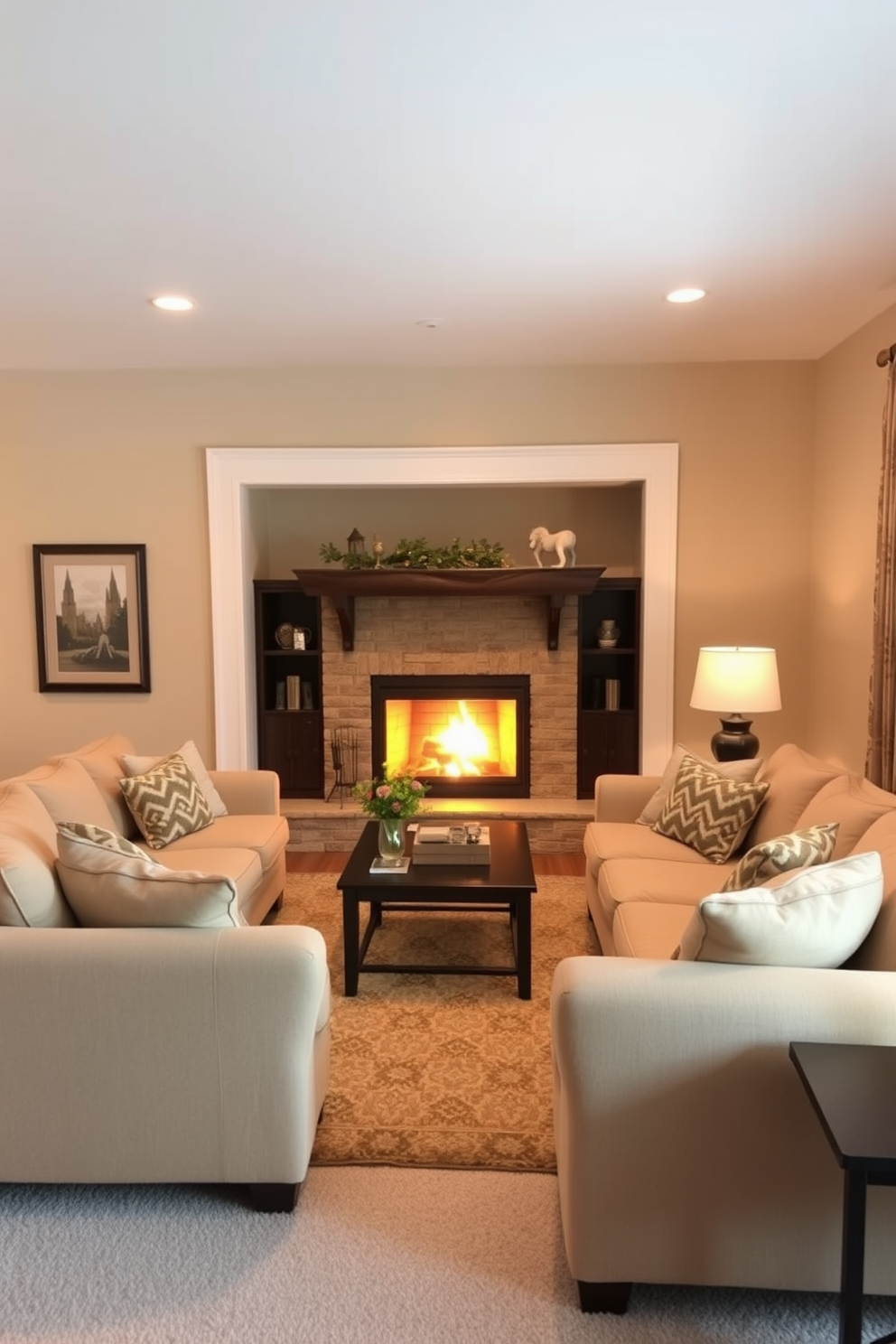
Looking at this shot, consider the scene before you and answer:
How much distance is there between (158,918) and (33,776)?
1.37 m

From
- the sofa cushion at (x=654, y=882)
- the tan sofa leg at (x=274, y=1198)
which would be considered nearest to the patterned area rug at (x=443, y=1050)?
the tan sofa leg at (x=274, y=1198)

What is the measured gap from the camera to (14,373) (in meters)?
4.75

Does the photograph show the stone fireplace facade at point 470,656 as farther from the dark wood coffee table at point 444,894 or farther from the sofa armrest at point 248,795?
the dark wood coffee table at point 444,894

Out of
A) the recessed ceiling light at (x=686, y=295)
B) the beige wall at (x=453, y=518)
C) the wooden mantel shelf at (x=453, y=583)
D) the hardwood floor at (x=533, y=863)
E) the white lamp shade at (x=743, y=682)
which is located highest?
the recessed ceiling light at (x=686, y=295)

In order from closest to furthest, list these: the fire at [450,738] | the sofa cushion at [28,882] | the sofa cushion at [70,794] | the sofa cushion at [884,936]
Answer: the sofa cushion at [884,936] → the sofa cushion at [28,882] → the sofa cushion at [70,794] → the fire at [450,738]

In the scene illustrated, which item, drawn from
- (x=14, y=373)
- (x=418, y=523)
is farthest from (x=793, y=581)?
(x=14, y=373)

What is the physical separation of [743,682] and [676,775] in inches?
26.5

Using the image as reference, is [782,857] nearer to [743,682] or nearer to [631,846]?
[631,846]

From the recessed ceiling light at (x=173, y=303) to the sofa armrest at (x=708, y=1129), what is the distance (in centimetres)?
309

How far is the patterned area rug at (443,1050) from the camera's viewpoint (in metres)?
2.33

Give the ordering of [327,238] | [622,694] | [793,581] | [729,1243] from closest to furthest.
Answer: [729,1243]
[327,238]
[793,581]
[622,694]

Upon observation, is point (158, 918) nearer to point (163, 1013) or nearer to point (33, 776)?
point (163, 1013)

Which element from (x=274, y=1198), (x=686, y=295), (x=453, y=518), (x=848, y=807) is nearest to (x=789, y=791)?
(x=848, y=807)

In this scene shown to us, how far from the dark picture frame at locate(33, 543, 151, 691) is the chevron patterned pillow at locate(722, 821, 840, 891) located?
362 cm
